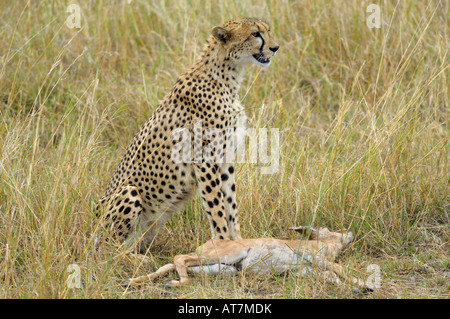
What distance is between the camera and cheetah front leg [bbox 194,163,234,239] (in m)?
3.48

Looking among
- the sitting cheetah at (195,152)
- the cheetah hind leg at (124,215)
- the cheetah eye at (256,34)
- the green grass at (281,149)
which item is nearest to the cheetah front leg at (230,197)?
the sitting cheetah at (195,152)

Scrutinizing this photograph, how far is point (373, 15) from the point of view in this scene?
5.15 meters

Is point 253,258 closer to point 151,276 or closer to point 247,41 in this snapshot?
point 151,276

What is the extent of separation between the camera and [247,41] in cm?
354

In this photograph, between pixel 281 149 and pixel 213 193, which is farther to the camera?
pixel 281 149

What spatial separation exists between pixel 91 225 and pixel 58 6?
10.7 feet

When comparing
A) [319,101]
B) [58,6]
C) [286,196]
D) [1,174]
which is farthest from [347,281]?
[58,6]

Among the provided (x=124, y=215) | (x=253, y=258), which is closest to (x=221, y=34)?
(x=124, y=215)

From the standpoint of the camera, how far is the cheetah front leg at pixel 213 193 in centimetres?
348

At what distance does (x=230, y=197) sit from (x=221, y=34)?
2.98ft

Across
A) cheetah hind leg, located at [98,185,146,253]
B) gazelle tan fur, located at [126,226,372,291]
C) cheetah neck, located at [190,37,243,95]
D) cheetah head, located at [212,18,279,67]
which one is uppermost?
cheetah head, located at [212,18,279,67]

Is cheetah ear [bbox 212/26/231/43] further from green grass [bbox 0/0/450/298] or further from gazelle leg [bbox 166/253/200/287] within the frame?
gazelle leg [bbox 166/253/200/287]

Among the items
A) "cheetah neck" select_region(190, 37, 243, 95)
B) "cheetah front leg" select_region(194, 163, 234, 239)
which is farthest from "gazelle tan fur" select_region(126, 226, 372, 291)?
"cheetah neck" select_region(190, 37, 243, 95)

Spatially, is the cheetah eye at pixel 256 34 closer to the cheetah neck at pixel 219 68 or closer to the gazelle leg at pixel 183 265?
the cheetah neck at pixel 219 68
